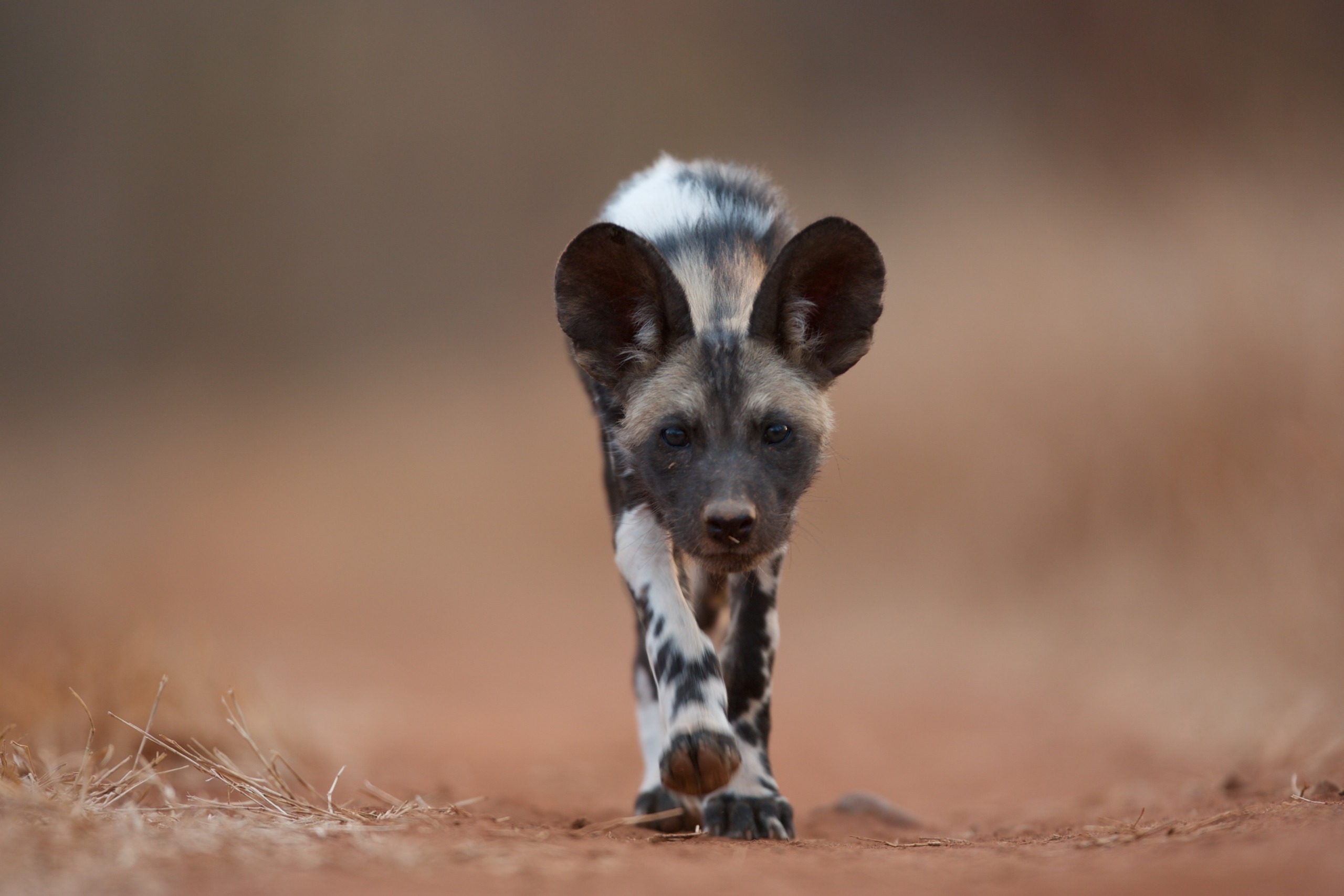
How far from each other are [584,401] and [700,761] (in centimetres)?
1094

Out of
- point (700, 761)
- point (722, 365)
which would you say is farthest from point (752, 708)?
point (722, 365)

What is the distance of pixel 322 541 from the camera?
499 inches

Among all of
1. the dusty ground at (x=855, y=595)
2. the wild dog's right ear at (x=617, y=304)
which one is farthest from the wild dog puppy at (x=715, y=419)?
the dusty ground at (x=855, y=595)

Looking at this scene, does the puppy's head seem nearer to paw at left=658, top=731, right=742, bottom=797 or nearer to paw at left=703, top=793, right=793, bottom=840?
paw at left=658, top=731, right=742, bottom=797

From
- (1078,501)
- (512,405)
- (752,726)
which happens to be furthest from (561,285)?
(512,405)

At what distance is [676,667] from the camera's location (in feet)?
11.4

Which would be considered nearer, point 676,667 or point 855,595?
point 676,667

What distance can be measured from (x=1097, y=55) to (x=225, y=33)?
11.3 m

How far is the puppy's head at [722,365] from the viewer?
3.66 m

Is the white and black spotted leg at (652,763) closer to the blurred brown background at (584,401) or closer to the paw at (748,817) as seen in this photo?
the paw at (748,817)

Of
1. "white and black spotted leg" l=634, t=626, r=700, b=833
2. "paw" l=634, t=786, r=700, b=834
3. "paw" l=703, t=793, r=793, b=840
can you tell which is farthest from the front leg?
"paw" l=634, t=786, r=700, b=834

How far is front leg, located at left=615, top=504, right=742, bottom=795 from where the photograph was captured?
3232 millimetres

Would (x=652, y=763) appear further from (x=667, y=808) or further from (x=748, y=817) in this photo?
(x=748, y=817)

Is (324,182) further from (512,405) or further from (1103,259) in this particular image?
(1103,259)
